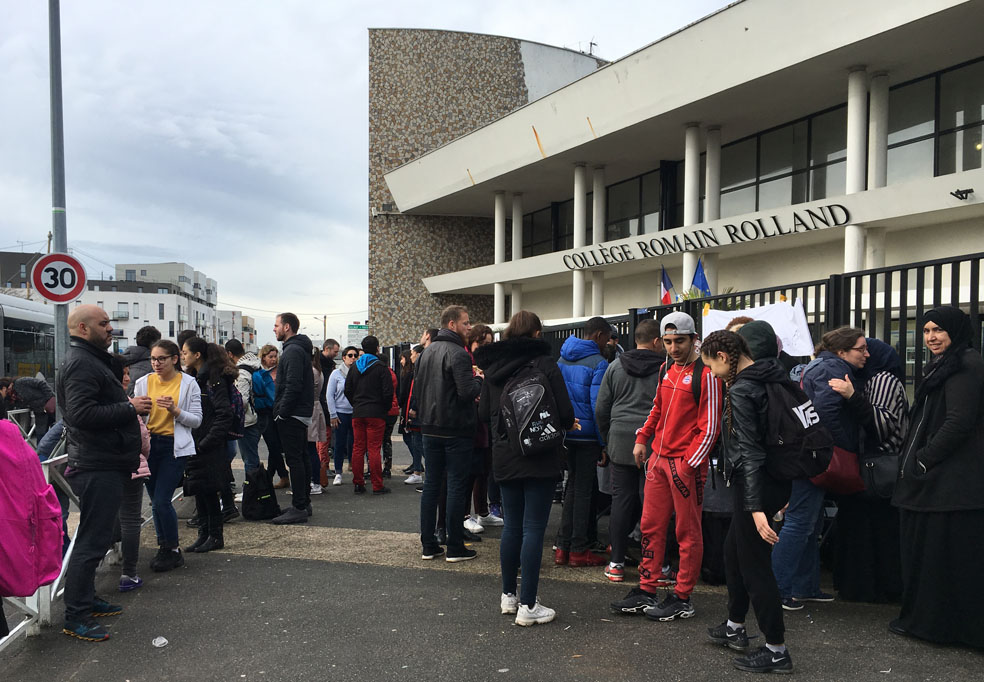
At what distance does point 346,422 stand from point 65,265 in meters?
4.09

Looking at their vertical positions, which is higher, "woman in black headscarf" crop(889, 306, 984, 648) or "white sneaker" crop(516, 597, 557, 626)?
"woman in black headscarf" crop(889, 306, 984, 648)

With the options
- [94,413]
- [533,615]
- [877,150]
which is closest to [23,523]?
[94,413]

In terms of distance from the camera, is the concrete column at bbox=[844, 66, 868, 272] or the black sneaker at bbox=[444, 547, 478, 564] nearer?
the black sneaker at bbox=[444, 547, 478, 564]

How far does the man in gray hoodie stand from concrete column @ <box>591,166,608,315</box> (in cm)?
2061

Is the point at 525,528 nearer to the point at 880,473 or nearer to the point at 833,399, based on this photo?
the point at 833,399

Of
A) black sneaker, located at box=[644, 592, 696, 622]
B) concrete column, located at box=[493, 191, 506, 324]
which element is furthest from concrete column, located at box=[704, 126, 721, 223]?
black sneaker, located at box=[644, 592, 696, 622]

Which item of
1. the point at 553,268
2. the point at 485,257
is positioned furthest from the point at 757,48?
the point at 485,257

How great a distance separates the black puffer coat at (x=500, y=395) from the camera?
15.7 ft

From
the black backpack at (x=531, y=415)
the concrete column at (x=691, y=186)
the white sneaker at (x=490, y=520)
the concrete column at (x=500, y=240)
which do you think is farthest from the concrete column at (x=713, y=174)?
the black backpack at (x=531, y=415)


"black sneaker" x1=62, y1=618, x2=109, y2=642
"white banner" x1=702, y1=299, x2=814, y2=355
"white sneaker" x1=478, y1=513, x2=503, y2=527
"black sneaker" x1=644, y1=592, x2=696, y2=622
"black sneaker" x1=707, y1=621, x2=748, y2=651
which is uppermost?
"white banner" x1=702, y1=299, x2=814, y2=355

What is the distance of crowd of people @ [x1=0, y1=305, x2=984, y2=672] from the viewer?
13.6ft

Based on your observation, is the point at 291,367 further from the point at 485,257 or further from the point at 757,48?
the point at 485,257

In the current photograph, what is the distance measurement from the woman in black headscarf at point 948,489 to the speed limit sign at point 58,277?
30.8 feet

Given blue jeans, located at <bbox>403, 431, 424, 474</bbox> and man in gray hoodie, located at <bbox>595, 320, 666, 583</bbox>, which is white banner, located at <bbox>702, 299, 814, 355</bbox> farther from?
blue jeans, located at <bbox>403, 431, 424, 474</bbox>
